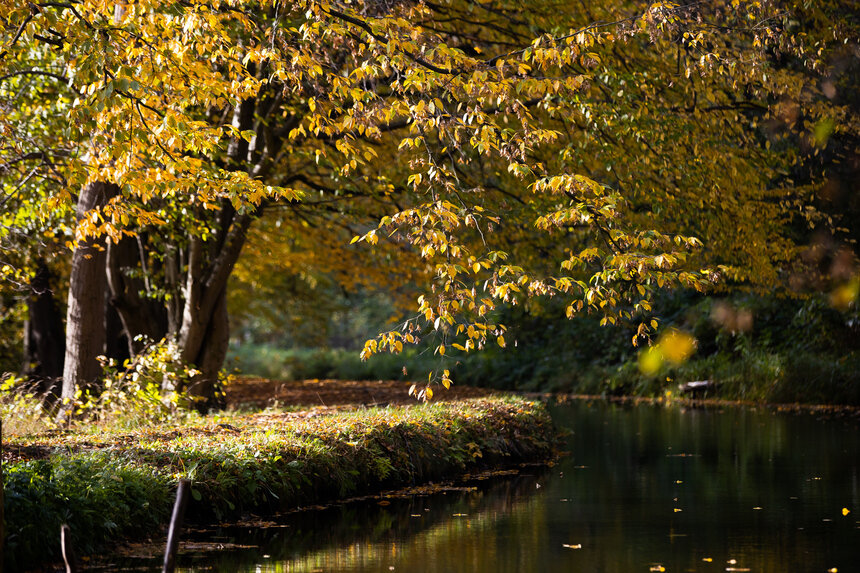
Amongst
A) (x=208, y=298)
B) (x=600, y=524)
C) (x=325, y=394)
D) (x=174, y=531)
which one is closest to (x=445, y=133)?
(x=600, y=524)

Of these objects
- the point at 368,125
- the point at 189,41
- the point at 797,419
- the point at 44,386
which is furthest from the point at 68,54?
the point at 797,419

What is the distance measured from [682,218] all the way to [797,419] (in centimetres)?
652

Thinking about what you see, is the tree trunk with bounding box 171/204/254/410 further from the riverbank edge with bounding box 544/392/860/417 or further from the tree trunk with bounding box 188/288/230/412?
the riverbank edge with bounding box 544/392/860/417

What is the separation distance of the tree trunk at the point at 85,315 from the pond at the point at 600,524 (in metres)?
5.79

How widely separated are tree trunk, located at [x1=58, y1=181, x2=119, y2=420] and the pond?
579cm

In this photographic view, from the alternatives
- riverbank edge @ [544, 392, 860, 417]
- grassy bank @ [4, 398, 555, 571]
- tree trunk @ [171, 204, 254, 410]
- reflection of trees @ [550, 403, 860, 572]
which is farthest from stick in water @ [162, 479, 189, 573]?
riverbank edge @ [544, 392, 860, 417]

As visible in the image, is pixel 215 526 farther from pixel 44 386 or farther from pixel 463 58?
pixel 44 386

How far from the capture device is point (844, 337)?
21.3 m

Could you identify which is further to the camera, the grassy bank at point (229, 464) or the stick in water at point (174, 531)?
the grassy bank at point (229, 464)

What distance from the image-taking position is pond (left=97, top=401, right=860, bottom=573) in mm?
6828

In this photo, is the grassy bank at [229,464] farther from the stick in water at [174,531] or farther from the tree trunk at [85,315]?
the tree trunk at [85,315]

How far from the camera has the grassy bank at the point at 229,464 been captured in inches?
266

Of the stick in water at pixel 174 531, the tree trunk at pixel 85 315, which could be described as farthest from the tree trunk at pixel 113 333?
the stick in water at pixel 174 531

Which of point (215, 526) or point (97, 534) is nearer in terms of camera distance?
point (97, 534)
